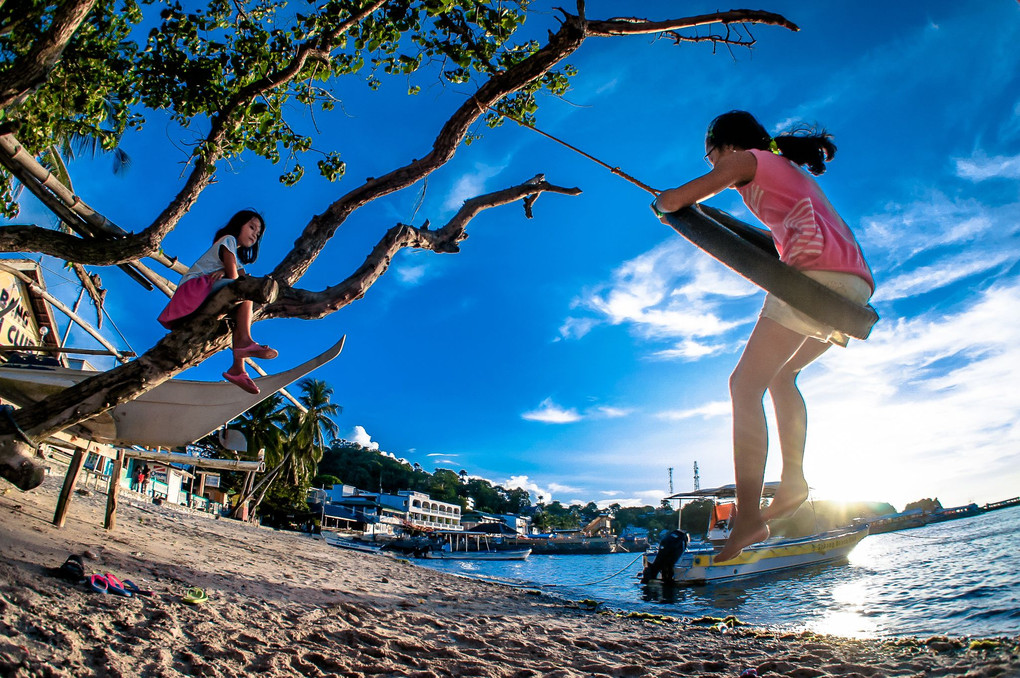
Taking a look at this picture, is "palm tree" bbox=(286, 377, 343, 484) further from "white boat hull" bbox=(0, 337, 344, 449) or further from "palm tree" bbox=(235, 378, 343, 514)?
"white boat hull" bbox=(0, 337, 344, 449)

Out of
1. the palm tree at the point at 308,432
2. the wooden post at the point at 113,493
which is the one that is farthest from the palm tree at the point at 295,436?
the wooden post at the point at 113,493

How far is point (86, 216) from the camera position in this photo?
412 cm

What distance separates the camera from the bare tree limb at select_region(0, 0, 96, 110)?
316cm

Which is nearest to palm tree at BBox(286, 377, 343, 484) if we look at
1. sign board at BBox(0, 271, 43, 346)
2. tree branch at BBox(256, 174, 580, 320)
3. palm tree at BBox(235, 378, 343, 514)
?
palm tree at BBox(235, 378, 343, 514)

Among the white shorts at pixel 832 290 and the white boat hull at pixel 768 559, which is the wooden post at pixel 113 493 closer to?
the white shorts at pixel 832 290

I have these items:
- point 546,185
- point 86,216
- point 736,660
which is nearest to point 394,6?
point 546,185

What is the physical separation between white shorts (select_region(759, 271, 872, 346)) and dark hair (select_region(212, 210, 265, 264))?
3039 mm

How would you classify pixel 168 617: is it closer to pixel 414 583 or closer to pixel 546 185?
pixel 546 185

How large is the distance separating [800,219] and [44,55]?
4.50m

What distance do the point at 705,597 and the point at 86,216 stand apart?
1971cm

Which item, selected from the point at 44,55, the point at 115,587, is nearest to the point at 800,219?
the point at 44,55

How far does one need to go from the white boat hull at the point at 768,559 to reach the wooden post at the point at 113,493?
65.0 ft

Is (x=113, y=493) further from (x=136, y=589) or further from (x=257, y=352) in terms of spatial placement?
(x=257, y=352)

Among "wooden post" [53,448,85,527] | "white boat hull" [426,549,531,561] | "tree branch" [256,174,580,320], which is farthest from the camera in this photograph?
"white boat hull" [426,549,531,561]
